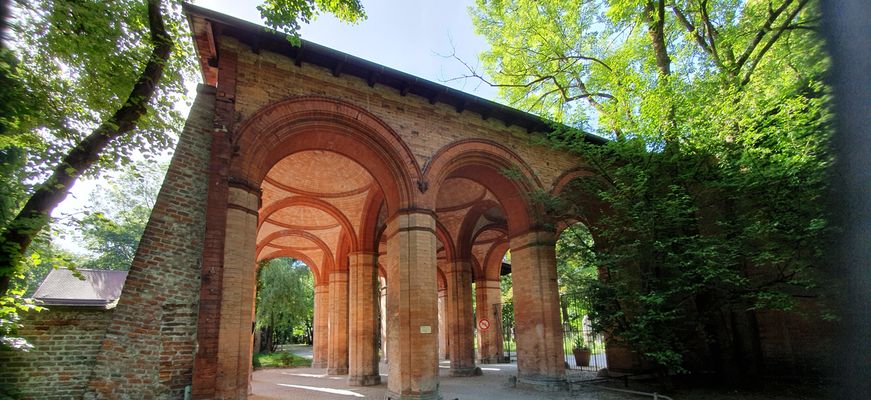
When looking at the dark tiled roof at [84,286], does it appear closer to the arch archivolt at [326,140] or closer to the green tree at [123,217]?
the green tree at [123,217]

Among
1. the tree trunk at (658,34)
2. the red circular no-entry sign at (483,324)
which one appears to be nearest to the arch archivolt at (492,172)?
the tree trunk at (658,34)

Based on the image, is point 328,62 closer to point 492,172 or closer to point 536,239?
point 492,172

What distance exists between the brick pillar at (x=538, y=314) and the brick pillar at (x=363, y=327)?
15.1ft

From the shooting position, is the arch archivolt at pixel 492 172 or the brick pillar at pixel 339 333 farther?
the brick pillar at pixel 339 333

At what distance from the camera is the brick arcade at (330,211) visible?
6.88 m

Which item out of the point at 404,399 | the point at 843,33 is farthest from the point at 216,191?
the point at 843,33

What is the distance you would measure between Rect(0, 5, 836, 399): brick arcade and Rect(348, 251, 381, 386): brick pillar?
47 millimetres

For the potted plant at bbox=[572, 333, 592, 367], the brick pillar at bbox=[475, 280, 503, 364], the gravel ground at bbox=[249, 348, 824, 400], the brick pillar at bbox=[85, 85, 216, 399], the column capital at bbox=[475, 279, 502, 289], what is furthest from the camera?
the column capital at bbox=[475, 279, 502, 289]

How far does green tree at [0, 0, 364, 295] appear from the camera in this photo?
5912mm

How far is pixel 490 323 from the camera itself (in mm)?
20000

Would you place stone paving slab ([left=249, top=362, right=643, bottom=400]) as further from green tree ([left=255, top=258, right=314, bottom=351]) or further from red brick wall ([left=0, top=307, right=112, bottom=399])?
green tree ([left=255, top=258, right=314, bottom=351])

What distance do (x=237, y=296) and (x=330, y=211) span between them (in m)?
7.29

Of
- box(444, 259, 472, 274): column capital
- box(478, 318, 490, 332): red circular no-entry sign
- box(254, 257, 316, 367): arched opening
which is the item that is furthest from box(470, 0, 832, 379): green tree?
box(254, 257, 316, 367): arched opening

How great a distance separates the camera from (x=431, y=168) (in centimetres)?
1069
